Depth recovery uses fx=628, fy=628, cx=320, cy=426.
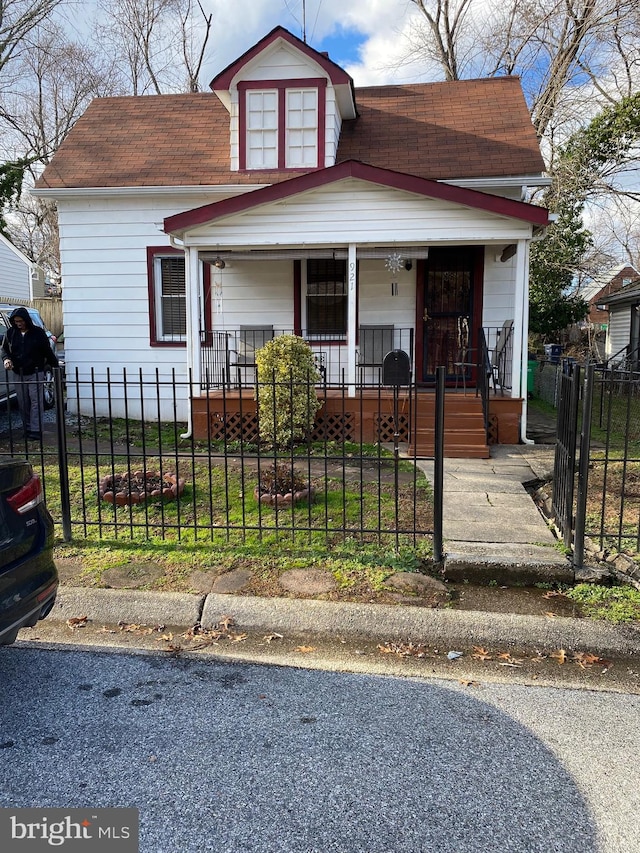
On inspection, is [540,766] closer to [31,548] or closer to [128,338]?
[31,548]

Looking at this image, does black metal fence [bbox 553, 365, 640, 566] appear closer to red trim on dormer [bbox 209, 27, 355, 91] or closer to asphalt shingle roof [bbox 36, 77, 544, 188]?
asphalt shingle roof [bbox 36, 77, 544, 188]

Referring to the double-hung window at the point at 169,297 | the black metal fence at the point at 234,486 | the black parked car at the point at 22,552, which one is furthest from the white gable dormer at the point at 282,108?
the black parked car at the point at 22,552

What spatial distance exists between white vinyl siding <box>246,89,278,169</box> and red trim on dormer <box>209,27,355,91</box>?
1.60 ft

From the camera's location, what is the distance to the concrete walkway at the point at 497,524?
4.57 metres

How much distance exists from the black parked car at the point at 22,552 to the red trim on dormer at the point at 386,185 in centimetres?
641

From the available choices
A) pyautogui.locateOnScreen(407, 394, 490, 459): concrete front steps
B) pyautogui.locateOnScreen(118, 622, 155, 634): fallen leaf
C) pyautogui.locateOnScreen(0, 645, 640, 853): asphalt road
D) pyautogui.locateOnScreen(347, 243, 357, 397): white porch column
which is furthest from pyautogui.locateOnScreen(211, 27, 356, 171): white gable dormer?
pyautogui.locateOnScreen(0, 645, 640, 853): asphalt road

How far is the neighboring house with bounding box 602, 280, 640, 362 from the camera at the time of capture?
19484mm

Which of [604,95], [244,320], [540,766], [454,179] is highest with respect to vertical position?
[604,95]

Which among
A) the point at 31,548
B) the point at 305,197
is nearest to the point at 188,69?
the point at 305,197

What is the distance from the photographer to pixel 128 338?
11.4 metres

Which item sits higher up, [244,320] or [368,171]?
[368,171]

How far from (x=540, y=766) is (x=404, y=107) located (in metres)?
12.8

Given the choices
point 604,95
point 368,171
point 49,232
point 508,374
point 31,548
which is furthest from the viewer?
point 49,232

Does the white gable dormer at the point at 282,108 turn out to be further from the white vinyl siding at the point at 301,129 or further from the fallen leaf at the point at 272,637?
the fallen leaf at the point at 272,637
